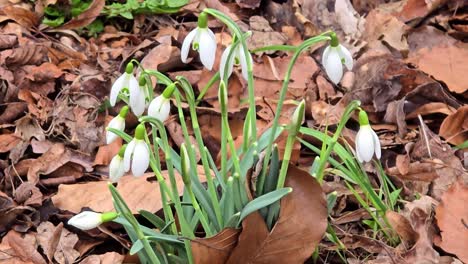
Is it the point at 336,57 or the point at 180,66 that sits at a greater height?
the point at 336,57

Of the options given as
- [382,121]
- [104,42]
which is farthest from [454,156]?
[104,42]

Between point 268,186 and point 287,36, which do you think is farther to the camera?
point 287,36

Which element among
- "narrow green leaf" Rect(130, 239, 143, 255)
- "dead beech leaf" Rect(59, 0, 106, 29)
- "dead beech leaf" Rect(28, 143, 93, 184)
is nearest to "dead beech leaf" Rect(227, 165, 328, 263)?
"narrow green leaf" Rect(130, 239, 143, 255)

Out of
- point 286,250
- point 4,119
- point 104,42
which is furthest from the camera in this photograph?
point 104,42

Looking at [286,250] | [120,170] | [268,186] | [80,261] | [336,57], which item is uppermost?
[336,57]

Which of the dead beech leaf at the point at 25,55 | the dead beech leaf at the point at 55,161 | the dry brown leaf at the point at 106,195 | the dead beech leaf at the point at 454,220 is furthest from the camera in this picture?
the dead beech leaf at the point at 25,55

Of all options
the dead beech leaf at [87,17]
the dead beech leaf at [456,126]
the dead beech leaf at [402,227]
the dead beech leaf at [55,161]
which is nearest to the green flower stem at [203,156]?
the dead beech leaf at [402,227]

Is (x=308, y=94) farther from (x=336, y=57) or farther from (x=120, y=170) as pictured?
(x=120, y=170)

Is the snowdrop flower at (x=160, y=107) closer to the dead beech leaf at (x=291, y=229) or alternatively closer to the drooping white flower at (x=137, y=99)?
the drooping white flower at (x=137, y=99)
